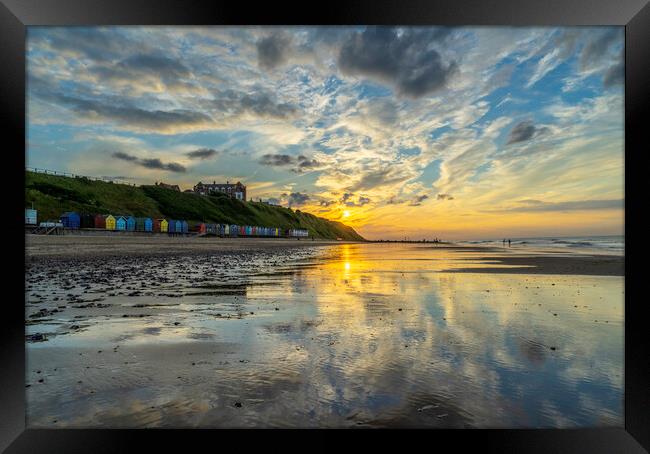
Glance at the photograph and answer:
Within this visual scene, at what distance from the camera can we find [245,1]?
3.89 meters

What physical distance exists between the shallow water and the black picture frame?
0.75 meters

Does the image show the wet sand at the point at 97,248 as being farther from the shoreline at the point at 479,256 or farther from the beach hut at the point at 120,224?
the beach hut at the point at 120,224

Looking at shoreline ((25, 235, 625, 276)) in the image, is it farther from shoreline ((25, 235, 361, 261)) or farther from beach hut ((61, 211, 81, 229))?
beach hut ((61, 211, 81, 229))

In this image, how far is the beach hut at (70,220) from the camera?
281 ft

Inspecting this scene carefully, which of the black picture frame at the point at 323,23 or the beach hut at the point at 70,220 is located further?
the beach hut at the point at 70,220

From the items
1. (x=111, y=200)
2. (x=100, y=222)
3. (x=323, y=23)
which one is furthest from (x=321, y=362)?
(x=111, y=200)

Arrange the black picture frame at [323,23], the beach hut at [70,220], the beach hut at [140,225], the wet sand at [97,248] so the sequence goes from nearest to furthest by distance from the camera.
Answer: the black picture frame at [323,23] → the wet sand at [97,248] → the beach hut at [70,220] → the beach hut at [140,225]

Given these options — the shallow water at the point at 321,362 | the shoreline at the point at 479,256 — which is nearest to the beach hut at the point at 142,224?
the shoreline at the point at 479,256

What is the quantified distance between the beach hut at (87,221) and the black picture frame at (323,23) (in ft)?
328

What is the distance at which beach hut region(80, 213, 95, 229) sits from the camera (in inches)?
3509

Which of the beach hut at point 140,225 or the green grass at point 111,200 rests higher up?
the green grass at point 111,200

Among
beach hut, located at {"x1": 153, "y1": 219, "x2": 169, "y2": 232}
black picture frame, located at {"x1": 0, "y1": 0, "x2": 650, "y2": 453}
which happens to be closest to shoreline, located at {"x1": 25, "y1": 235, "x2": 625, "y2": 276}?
black picture frame, located at {"x1": 0, "y1": 0, "x2": 650, "y2": 453}

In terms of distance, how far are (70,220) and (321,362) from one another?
100431 millimetres
